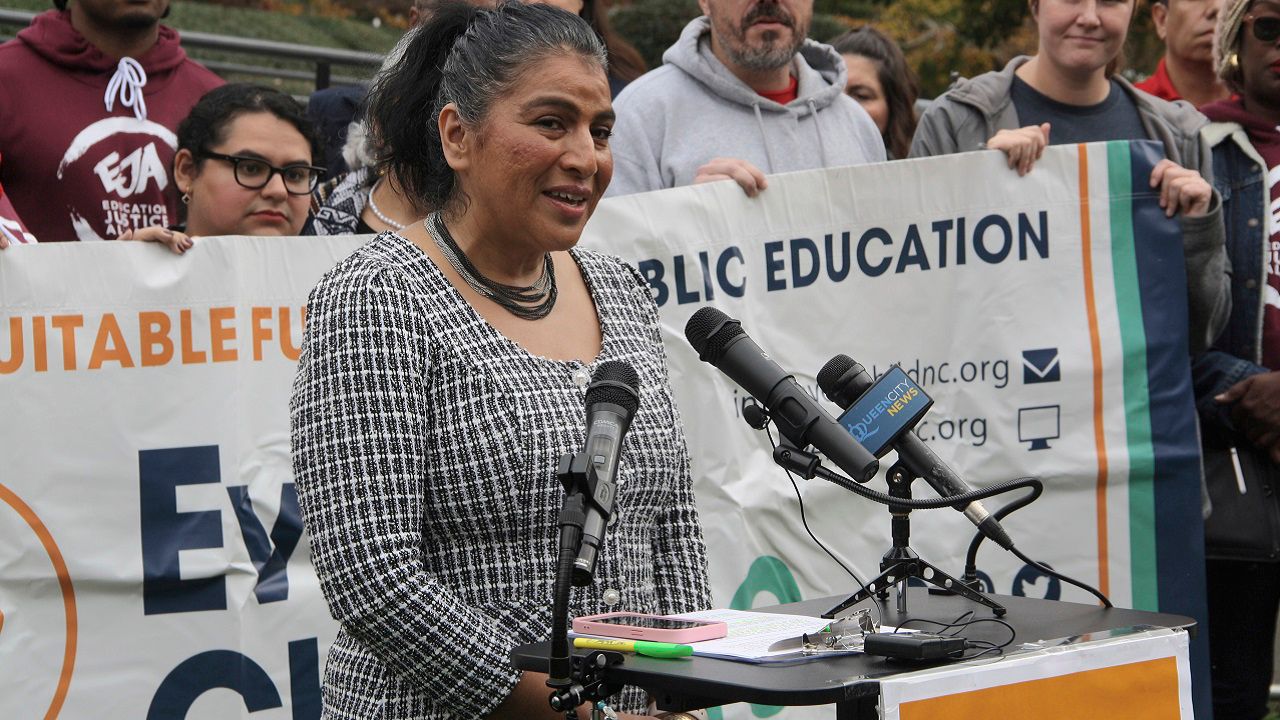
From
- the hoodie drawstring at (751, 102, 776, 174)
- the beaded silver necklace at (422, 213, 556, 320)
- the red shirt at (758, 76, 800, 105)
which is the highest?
the red shirt at (758, 76, 800, 105)

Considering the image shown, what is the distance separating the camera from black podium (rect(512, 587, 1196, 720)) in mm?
2031

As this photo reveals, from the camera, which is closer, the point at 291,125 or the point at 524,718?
the point at 524,718

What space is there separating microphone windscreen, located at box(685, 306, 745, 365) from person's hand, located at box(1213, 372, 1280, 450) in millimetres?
2758

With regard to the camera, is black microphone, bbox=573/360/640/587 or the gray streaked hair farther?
the gray streaked hair

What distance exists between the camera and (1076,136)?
5.12 meters

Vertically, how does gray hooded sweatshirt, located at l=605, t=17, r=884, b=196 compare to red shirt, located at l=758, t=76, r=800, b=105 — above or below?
below

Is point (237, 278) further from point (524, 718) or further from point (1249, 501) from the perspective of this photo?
point (1249, 501)

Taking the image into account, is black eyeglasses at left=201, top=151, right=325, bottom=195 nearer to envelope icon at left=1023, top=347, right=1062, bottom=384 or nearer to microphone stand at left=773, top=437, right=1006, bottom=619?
envelope icon at left=1023, top=347, right=1062, bottom=384

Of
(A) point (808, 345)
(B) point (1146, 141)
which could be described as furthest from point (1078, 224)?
(A) point (808, 345)

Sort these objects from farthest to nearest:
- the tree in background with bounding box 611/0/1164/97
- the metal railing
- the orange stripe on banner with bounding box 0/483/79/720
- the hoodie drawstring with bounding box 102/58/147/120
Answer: the tree in background with bounding box 611/0/1164/97 → the metal railing → the hoodie drawstring with bounding box 102/58/147/120 → the orange stripe on banner with bounding box 0/483/79/720

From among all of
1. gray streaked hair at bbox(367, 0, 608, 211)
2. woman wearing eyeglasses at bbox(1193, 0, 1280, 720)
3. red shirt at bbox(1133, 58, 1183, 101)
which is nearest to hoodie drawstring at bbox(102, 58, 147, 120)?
gray streaked hair at bbox(367, 0, 608, 211)

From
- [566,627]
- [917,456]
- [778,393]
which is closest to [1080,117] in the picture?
[917,456]

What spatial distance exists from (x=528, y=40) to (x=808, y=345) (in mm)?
2161

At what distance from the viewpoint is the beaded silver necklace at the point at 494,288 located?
9.23ft
